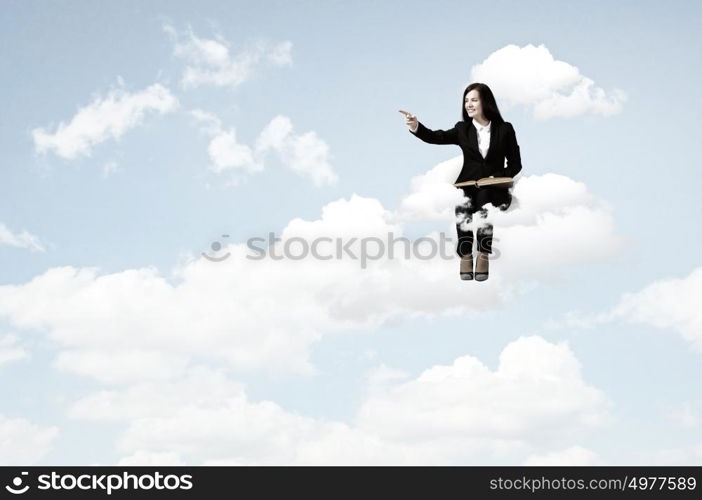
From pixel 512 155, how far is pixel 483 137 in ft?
1.50

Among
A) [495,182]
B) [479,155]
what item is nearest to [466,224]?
[495,182]

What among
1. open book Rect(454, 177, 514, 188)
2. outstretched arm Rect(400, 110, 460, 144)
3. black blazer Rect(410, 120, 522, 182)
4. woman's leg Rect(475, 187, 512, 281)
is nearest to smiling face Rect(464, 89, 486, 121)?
black blazer Rect(410, 120, 522, 182)

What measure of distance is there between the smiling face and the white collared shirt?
118 mm

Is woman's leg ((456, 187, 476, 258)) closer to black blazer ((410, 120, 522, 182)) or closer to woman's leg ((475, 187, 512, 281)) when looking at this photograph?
woman's leg ((475, 187, 512, 281))

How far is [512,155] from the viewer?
8.77 metres

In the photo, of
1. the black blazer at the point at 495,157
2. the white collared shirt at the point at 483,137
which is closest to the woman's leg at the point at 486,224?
the black blazer at the point at 495,157

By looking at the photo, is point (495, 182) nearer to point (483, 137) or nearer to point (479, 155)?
point (479, 155)

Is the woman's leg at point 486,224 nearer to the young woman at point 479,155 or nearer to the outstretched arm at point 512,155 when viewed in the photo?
the young woman at point 479,155

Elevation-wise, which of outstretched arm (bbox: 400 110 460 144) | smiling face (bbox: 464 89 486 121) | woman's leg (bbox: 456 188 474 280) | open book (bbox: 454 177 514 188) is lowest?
woman's leg (bbox: 456 188 474 280)

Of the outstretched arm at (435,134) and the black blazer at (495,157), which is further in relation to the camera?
the outstretched arm at (435,134)

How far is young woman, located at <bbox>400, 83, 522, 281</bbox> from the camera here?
848 cm

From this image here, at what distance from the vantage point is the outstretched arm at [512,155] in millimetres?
8711
